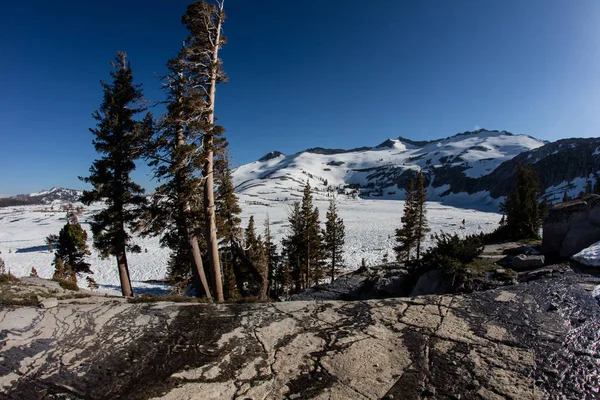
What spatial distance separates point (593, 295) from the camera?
191 inches

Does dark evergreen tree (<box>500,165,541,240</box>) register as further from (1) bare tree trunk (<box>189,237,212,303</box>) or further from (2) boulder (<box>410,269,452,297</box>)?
(1) bare tree trunk (<box>189,237,212,303</box>)

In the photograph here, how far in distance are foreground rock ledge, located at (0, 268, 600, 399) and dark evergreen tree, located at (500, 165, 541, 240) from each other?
1593 cm

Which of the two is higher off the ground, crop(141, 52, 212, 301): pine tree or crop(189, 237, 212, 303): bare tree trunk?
crop(141, 52, 212, 301): pine tree

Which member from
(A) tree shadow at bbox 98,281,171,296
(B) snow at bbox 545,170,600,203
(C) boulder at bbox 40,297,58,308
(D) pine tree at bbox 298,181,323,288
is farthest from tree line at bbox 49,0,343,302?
(B) snow at bbox 545,170,600,203

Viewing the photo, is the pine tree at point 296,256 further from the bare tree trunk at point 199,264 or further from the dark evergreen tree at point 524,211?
the dark evergreen tree at point 524,211

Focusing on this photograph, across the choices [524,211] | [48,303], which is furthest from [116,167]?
[524,211]

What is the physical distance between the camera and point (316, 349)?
3.84m

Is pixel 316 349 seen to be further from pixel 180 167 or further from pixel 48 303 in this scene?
pixel 180 167

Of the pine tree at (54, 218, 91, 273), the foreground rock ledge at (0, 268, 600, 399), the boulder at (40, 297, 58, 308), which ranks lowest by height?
the pine tree at (54, 218, 91, 273)

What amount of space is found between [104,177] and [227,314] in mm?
13156

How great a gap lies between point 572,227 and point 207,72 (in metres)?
13.2

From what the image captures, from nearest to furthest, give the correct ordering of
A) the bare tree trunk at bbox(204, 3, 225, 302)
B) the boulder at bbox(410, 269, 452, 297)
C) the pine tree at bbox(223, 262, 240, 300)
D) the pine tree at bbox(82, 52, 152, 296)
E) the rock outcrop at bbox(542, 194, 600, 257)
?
the rock outcrop at bbox(542, 194, 600, 257), the boulder at bbox(410, 269, 452, 297), the bare tree trunk at bbox(204, 3, 225, 302), the pine tree at bbox(82, 52, 152, 296), the pine tree at bbox(223, 262, 240, 300)

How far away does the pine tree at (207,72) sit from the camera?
9.59 metres

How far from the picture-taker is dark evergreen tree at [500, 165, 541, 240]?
18.2m
